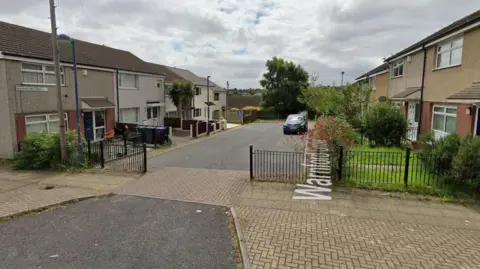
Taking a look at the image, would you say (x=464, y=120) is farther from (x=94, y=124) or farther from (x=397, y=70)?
(x=94, y=124)

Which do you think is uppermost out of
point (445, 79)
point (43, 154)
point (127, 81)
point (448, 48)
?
point (448, 48)

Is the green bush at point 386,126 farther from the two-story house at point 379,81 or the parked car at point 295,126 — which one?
the parked car at point 295,126

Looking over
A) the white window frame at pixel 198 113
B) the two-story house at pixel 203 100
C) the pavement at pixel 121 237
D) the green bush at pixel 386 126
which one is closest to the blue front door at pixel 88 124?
the two-story house at pixel 203 100

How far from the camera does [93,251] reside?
4.57 metres

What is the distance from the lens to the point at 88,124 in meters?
15.9

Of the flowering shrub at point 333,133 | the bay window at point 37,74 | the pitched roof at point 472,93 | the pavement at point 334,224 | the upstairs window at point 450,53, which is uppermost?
the upstairs window at point 450,53

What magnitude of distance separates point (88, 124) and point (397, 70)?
19556 mm

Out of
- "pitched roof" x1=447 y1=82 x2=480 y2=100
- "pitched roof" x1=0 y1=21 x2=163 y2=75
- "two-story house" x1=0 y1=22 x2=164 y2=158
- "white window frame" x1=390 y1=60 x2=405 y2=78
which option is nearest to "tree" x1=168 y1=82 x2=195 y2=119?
"pitched roof" x1=0 y1=21 x2=163 y2=75

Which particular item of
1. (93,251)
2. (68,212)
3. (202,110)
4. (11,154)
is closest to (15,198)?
(68,212)

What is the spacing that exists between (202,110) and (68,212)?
26.7 meters

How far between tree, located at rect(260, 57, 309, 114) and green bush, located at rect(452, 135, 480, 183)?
1483 inches

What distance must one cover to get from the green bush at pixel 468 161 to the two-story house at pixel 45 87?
1571cm

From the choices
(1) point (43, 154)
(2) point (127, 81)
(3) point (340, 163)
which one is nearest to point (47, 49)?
(2) point (127, 81)

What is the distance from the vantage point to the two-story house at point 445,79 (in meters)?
9.95
